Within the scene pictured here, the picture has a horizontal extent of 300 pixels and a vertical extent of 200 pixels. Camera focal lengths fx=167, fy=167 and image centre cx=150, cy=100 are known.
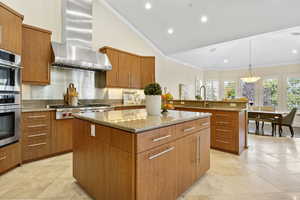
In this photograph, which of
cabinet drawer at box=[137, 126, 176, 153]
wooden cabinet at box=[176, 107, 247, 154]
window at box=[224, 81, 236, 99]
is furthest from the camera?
window at box=[224, 81, 236, 99]

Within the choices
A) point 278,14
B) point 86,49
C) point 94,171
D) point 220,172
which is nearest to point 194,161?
point 220,172

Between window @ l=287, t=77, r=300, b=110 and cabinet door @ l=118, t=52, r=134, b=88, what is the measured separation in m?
6.96

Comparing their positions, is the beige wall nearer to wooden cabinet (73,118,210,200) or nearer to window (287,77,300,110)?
wooden cabinet (73,118,210,200)

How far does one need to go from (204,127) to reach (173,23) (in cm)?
380

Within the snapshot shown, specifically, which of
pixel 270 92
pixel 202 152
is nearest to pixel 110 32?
pixel 202 152

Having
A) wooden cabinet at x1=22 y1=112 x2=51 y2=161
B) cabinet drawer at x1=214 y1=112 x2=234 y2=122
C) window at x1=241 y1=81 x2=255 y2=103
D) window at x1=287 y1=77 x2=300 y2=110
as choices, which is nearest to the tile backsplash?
wooden cabinet at x1=22 y1=112 x2=51 y2=161

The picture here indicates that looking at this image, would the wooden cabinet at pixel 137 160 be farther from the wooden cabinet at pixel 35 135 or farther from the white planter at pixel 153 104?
the wooden cabinet at pixel 35 135

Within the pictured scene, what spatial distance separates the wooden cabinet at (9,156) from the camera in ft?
7.91

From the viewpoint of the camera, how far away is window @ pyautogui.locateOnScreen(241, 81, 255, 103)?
8.09 metres

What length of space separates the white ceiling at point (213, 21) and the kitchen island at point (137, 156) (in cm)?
326

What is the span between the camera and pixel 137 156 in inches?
50.1

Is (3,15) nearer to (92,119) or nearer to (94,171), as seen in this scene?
(92,119)

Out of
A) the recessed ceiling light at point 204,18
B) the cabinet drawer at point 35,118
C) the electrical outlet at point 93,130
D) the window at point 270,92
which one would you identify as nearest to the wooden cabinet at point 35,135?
the cabinet drawer at point 35,118

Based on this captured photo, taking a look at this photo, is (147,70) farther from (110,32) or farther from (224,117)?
(224,117)
